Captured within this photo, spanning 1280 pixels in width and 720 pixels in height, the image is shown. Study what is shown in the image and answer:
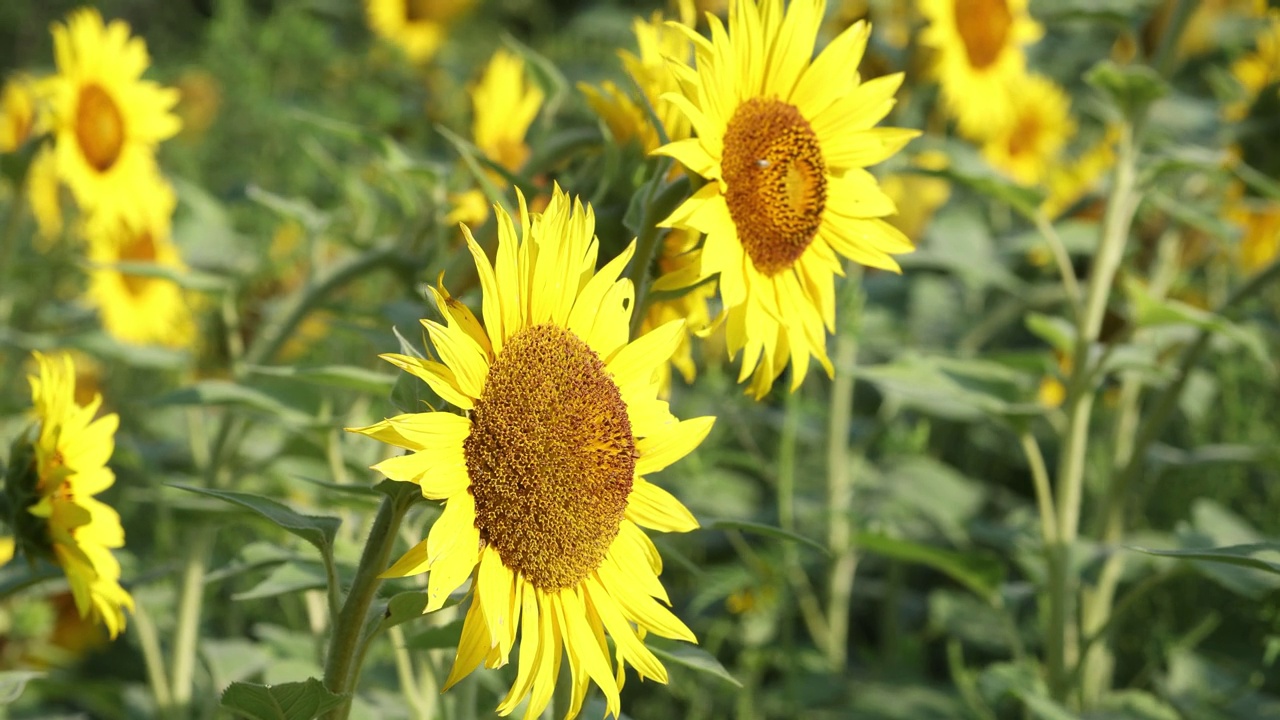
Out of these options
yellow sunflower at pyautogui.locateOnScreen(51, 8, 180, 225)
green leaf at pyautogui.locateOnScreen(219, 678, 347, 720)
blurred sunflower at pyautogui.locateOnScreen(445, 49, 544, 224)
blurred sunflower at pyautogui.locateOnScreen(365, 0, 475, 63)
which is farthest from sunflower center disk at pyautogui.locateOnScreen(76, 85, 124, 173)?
blurred sunflower at pyautogui.locateOnScreen(365, 0, 475, 63)

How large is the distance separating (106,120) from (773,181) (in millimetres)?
1426

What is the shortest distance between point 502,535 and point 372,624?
114 millimetres

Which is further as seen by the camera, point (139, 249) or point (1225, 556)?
A: point (139, 249)

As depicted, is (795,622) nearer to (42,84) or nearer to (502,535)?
(42,84)

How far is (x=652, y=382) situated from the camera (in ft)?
3.09

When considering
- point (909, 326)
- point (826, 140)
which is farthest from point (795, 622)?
point (826, 140)

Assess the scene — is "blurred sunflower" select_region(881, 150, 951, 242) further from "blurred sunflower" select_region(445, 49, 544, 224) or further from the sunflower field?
"blurred sunflower" select_region(445, 49, 544, 224)

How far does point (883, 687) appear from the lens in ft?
6.37

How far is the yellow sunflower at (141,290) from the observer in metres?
2.28

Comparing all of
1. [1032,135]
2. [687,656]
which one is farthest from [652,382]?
[1032,135]

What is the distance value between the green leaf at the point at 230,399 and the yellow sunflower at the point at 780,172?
1.52ft

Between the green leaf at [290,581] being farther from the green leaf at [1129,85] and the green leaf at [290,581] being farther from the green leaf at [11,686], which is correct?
the green leaf at [1129,85]

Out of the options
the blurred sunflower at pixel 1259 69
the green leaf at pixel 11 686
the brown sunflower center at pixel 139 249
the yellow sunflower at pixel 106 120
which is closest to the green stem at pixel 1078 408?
the blurred sunflower at pixel 1259 69

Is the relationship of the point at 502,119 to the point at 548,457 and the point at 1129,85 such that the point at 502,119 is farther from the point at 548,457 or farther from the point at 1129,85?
the point at 548,457
